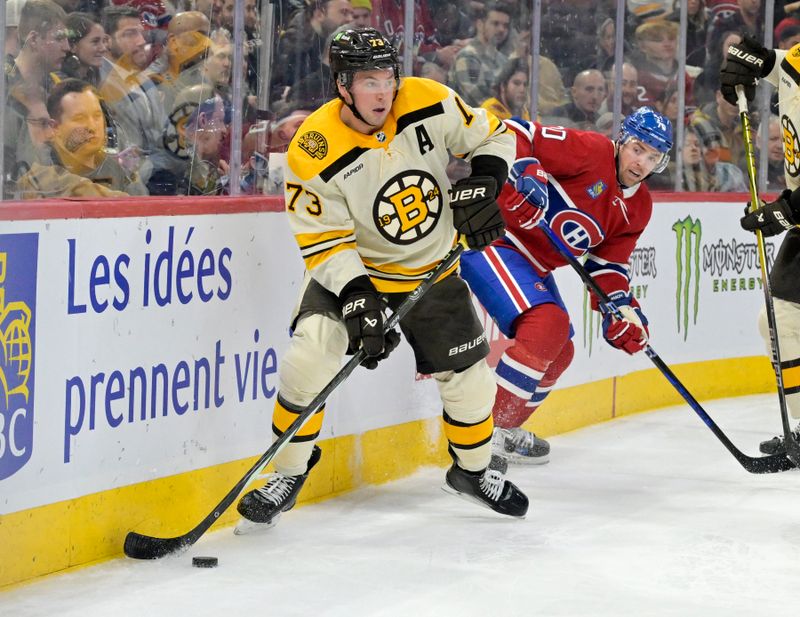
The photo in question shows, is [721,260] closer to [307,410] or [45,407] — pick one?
[307,410]

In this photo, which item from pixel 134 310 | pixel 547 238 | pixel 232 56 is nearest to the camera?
pixel 134 310

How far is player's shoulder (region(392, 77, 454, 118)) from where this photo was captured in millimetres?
3258

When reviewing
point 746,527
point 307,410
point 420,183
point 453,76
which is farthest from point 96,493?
point 453,76

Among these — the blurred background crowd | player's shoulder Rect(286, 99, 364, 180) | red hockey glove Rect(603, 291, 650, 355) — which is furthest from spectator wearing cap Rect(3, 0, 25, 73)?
red hockey glove Rect(603, 291, 650, 355)

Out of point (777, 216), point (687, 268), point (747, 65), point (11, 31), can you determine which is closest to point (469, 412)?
point (777, 216)

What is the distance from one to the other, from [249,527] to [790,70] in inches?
84.7

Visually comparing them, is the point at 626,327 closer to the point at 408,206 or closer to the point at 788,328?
the point at 788,328

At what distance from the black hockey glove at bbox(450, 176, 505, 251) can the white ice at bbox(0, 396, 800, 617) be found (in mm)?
767

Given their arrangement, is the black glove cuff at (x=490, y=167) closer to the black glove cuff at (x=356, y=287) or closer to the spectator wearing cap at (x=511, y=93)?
the black glove cuff at (x=356, y=287)

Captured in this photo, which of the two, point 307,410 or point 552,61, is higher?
point 552,61

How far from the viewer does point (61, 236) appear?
2883 millimetres

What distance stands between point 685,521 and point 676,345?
2.09m

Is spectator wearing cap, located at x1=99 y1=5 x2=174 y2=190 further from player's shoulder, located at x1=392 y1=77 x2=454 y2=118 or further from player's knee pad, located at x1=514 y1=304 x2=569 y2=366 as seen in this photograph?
player's knee pad, located at x1=514 y1=304 x2=569 y2=366

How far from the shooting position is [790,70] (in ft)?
13.5
